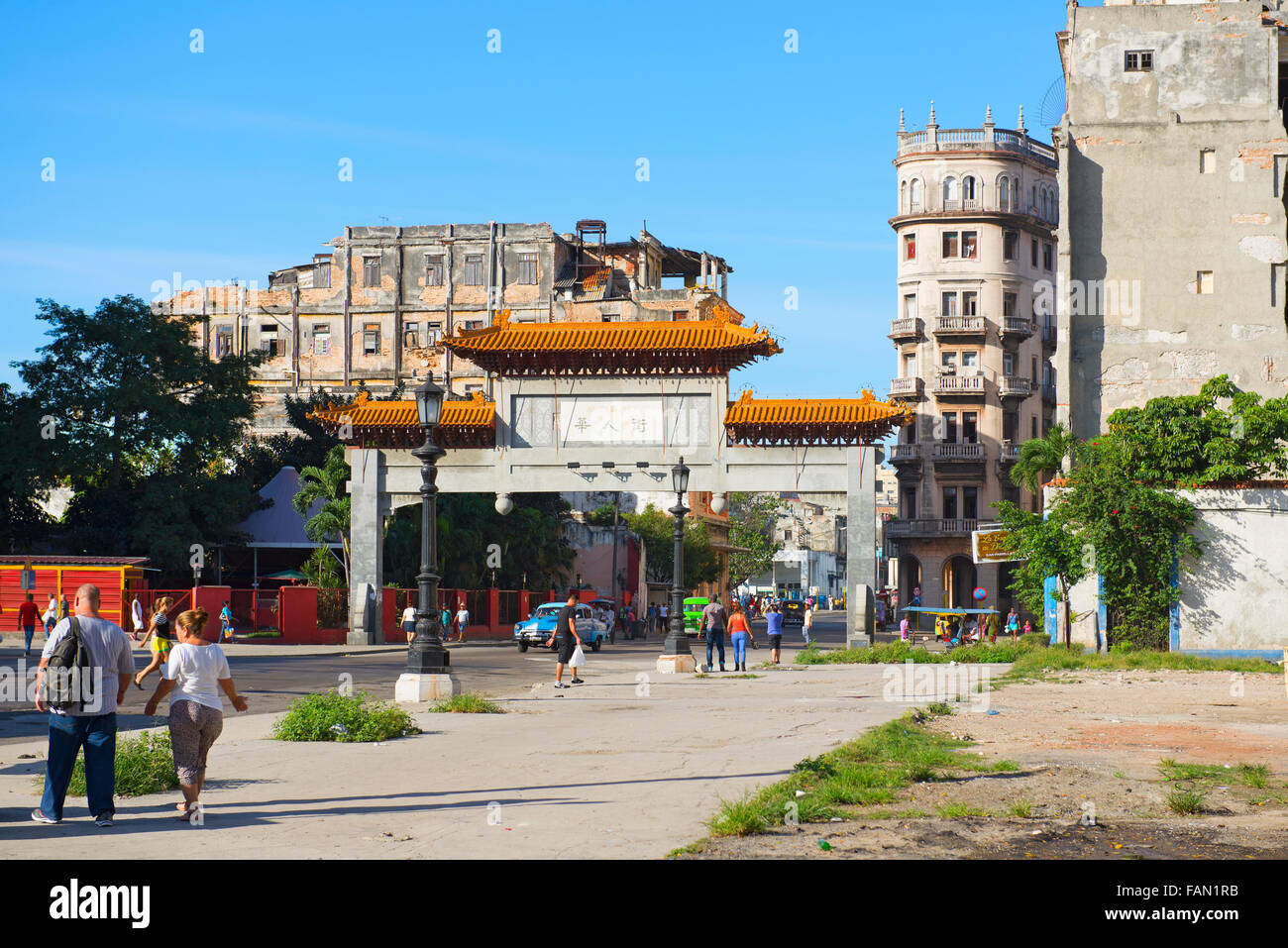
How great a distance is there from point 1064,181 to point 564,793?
3590 centimetres

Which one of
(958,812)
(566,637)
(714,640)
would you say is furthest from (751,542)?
(958,812)

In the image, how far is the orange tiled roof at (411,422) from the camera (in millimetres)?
46844

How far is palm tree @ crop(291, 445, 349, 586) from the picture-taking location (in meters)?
52.3

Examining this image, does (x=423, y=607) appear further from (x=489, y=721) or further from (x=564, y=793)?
(x=564, y=793)

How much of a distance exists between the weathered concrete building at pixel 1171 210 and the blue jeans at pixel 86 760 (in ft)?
118

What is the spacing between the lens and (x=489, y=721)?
18.1 meters

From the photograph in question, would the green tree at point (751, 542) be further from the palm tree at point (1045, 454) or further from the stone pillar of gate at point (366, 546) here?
the palm tree at point (1045, 454)

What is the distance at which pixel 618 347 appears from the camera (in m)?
46.2

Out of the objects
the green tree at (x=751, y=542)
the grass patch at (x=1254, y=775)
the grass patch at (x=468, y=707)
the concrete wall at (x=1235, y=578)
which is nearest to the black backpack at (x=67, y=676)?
the grass patch at (x=1254, y=775)

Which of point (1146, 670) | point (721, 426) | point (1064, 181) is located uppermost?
point (1064, 181)

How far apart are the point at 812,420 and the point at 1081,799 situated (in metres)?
34.7

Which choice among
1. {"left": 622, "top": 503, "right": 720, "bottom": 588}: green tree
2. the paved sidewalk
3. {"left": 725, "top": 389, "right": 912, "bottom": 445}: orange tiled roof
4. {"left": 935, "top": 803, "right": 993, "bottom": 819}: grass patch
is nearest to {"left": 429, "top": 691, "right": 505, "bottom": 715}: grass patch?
the paved sidewalk
